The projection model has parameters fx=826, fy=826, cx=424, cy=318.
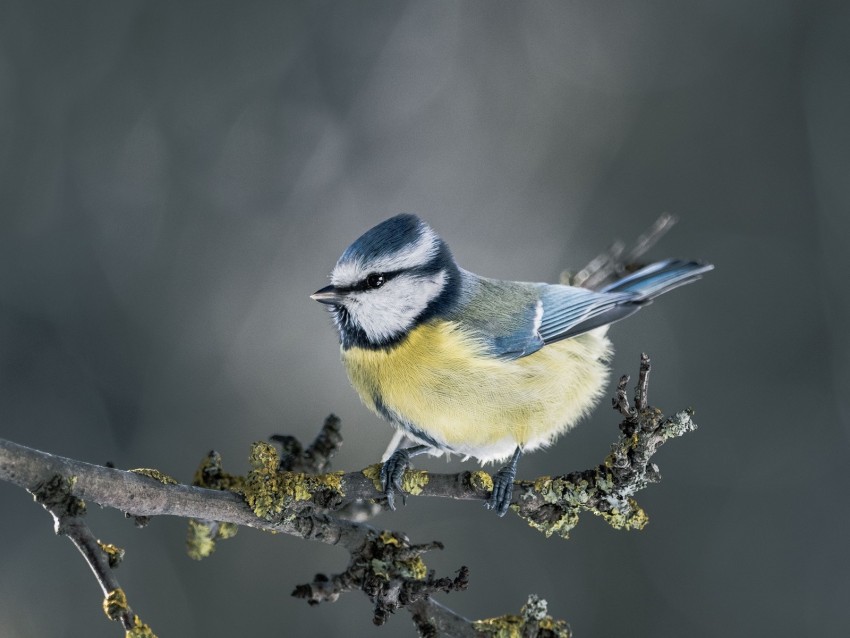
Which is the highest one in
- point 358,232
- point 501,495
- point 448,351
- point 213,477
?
point 358,232

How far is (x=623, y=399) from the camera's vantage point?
1236 millimetres

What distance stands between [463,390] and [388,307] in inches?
10.2

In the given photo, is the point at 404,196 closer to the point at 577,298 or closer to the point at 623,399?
the point at 577,298

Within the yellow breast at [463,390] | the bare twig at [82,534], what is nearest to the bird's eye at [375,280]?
the yellow breast at [463,390]

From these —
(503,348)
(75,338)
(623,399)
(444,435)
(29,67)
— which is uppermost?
(29,67)

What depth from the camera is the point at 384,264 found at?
5.82 feet

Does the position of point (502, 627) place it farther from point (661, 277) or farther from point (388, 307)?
point (661, 277)

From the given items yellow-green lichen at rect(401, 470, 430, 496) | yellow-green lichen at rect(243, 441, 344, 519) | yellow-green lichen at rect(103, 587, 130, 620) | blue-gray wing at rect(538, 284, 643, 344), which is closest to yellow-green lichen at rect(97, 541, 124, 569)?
yellow-green lichen at rect(103, 587, 130, 620)

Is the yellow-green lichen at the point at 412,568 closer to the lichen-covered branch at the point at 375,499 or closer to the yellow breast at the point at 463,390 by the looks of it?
the lichen-covered branch at the point at 375,499

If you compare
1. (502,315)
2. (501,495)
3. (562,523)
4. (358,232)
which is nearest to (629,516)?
(562,523)

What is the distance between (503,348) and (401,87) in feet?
7.20

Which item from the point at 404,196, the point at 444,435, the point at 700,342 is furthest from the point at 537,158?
the point at 444,435

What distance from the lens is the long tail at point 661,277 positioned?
2.17 metres

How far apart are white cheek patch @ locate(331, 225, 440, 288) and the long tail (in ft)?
2.09
